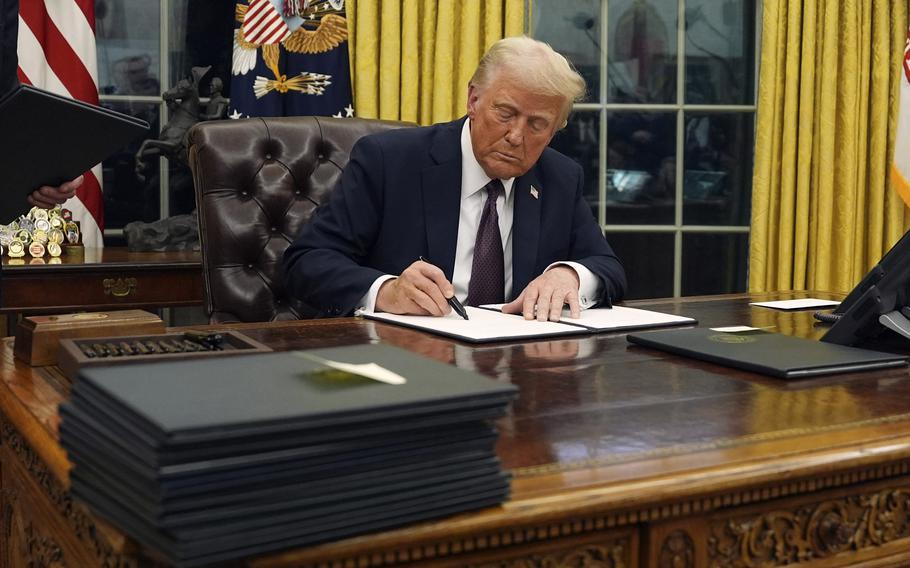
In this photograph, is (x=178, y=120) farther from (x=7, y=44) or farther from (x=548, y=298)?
(x=548, y=298)

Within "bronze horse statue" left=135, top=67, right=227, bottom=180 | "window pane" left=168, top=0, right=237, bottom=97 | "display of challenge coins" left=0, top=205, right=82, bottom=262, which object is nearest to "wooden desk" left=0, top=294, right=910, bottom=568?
"display of challenge coins" left=0, top=205, right=82, bottom=262

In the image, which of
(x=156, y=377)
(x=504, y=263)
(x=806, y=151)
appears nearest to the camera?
(x=156, y=377)

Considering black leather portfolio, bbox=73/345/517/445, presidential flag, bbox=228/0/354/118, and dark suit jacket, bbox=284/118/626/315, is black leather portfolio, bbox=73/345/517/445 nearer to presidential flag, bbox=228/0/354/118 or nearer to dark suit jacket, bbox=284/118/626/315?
dark suit jacket, bbox=284/118/626/315

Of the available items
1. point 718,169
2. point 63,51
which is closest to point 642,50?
point 718,169

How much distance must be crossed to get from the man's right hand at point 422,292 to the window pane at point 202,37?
216 cm

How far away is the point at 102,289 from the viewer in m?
3.20

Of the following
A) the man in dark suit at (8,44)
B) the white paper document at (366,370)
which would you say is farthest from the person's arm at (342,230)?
the white paper document at (366,370)

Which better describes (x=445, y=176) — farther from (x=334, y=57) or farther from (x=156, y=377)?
(x=156, y=377)

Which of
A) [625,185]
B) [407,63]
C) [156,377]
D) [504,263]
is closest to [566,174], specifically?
[504,263]

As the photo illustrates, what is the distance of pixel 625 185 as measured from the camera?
4.52 metres

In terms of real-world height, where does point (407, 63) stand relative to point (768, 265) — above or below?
above

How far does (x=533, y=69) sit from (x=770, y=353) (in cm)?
→ 118

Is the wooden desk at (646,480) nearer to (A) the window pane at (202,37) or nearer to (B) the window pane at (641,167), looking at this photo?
(A) the window pane at (202,37)

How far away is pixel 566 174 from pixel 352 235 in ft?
2.20
